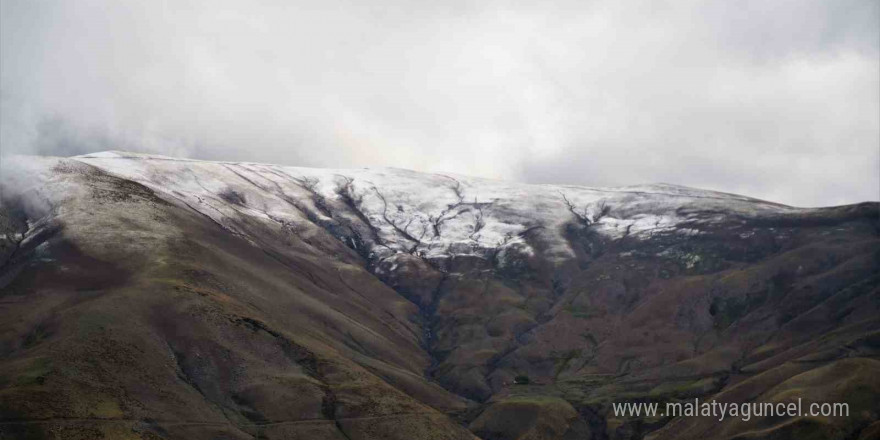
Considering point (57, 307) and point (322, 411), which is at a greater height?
point (57, 307)

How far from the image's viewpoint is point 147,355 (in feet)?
575

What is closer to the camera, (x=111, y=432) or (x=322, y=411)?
(x=111, y=432)

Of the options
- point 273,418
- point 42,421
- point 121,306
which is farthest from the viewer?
point 121,306

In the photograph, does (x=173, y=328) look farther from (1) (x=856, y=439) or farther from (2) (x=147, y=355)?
(1) (x=856, y=439)

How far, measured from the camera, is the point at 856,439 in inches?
6949

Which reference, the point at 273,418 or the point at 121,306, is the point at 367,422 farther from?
the point at 121,306

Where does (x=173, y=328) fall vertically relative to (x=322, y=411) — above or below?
above

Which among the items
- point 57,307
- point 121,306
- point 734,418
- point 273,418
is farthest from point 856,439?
point 57,307

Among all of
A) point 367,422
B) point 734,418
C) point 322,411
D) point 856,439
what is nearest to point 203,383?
point 322,411

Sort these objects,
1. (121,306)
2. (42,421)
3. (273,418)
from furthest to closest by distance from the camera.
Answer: (121,306) < (273,418) < (42,421)

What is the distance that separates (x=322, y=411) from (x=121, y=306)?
5637cm

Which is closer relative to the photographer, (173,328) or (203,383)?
(203,383)

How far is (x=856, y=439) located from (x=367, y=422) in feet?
374

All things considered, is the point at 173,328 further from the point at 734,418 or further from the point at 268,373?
the point at 734,418
